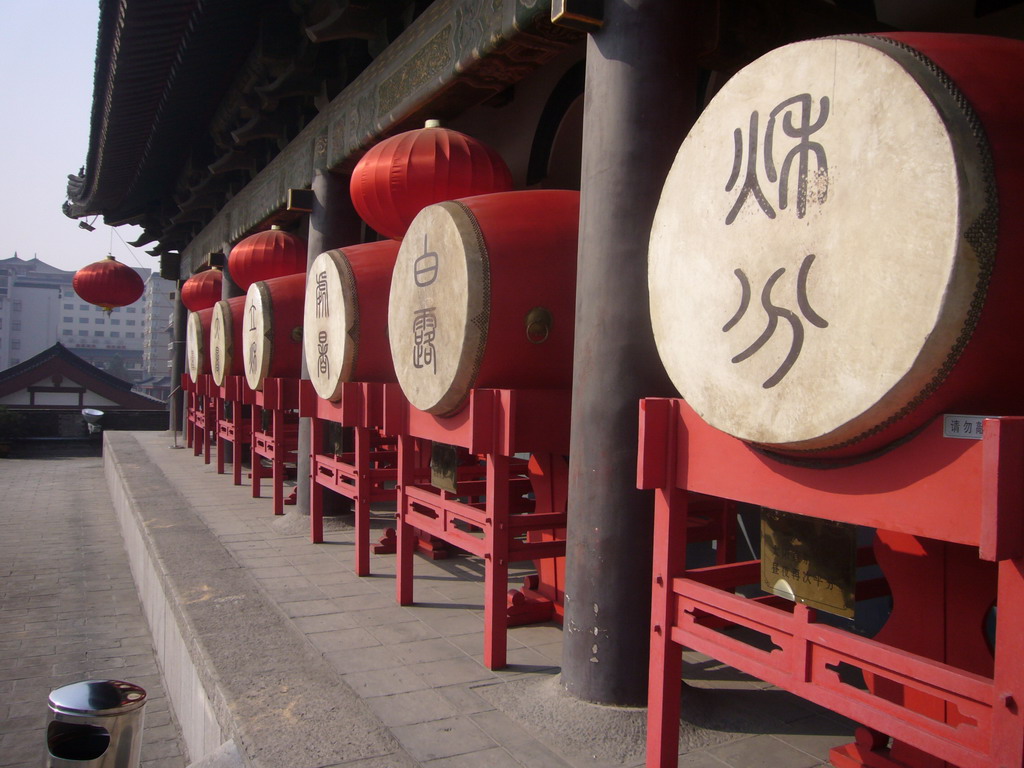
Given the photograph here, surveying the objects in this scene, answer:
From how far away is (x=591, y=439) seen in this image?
2914 mm

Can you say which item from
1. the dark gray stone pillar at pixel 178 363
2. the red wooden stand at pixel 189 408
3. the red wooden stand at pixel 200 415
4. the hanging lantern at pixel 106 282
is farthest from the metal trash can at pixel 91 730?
the dark gray stone pillar at pixel 178 363

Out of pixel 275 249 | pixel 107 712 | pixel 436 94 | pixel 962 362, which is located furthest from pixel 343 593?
pixel 275 249

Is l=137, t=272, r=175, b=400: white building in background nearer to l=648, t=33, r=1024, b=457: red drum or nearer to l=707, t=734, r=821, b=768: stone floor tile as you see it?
l=707, t=734, r=821, b=768: stone floor tile

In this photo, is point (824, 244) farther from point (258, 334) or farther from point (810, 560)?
point (258, 334)

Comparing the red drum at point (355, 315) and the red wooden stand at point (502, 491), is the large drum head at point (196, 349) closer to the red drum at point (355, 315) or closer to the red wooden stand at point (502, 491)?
the red drum at point (355, 315)

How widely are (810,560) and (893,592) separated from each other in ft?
1.39

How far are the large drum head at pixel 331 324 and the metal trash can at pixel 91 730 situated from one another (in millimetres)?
2682

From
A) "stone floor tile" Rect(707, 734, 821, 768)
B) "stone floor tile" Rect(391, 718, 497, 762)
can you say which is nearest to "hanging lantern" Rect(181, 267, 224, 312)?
"stone floor tile" Rect(391, 718, 497, 762)

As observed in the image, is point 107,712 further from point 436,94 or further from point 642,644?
point 436,94

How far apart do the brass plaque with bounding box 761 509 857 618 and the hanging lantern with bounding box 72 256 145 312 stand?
13.6 m

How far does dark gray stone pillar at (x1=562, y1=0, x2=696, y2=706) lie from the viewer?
2811 millimetres

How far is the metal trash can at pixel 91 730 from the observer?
2.49m

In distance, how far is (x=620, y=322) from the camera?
9.34 ft

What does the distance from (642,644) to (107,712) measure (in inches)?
67.9
